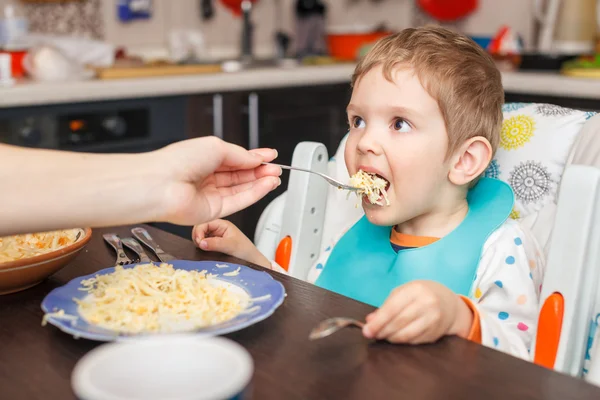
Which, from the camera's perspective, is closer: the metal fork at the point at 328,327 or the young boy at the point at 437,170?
the metal fork at the point at 328,327

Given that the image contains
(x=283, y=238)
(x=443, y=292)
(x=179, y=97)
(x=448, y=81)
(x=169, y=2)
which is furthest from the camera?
(x=169, y=2)

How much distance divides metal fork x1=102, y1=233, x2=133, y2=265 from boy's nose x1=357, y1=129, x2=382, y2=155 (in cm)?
44

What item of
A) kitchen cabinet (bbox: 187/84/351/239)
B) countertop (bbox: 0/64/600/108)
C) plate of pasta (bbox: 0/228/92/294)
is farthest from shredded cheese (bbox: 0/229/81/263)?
kitchen cabinet (bbox: 187/84/351/239)

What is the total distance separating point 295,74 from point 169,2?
0.82m

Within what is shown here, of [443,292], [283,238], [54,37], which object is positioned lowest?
[283,238]

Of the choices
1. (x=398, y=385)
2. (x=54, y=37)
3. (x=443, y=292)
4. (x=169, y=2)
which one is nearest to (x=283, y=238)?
(x=443, y=292)

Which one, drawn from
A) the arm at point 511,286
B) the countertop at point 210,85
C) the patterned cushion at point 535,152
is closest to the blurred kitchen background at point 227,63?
the countertop at point 210,85

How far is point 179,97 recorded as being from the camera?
253cm

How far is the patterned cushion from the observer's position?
1287 millimetres

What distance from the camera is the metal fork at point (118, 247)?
42.1 inches

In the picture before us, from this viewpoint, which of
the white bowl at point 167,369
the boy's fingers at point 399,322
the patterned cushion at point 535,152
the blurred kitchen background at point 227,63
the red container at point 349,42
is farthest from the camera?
the red container at point 349,42

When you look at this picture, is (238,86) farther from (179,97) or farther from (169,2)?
(169,2)

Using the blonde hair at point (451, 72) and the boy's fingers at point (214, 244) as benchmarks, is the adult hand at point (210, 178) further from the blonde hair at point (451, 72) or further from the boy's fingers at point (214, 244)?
the blonde hair at point (451, 72)

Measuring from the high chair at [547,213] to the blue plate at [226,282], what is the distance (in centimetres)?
38
